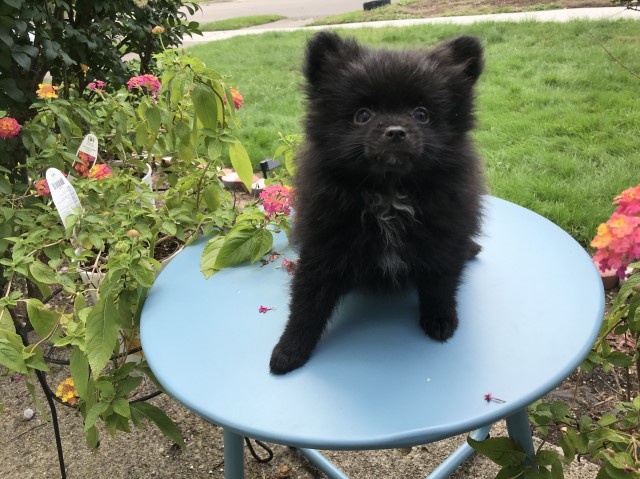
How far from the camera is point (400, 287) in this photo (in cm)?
158

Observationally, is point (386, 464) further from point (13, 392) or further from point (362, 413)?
point (13, 392)

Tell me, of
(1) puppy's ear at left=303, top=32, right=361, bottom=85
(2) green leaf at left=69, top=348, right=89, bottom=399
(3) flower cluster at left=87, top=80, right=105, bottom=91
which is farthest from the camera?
(3) flower cluster at left=87, top=80, right=105, bottom=91

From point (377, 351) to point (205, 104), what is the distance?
45.2 inches

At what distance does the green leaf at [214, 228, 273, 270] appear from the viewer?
1.96 m

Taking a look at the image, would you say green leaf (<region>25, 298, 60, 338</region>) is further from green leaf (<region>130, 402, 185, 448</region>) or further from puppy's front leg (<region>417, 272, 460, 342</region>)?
puppy's front leg (<region>417, 272, 460, 342</region>)

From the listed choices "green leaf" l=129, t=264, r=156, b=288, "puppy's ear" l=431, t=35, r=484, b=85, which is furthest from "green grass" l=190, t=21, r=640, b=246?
"green leaf" l=129, t=264, r=156, b=288

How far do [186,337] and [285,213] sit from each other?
0.65m

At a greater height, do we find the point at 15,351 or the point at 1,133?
the point at 1,133

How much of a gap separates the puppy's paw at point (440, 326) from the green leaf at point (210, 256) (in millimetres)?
784

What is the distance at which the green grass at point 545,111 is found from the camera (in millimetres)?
3693

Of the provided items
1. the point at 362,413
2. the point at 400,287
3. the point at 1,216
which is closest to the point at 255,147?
the point at 1,216

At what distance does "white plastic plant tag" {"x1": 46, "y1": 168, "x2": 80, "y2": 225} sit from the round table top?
39cm

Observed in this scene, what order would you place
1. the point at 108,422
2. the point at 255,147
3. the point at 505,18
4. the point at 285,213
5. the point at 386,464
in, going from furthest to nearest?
the point at 505,18 < the point at 255,147 < the point at 386,464 < the point at 285,213 < the point at 108,422

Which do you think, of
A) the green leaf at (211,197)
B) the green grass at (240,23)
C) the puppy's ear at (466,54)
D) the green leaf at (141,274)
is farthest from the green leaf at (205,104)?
the green grass at (240,23)
